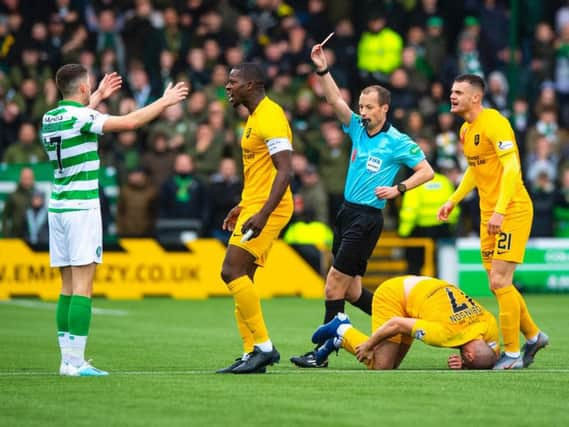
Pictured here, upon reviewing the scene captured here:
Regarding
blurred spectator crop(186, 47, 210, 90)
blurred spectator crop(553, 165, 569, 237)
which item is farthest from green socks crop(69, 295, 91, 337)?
blurred spectator crop(553, 165, 569, 237)

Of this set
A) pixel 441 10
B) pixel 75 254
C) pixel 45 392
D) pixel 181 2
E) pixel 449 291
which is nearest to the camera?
pixel 45 392

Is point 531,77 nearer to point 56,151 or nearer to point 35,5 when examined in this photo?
point 35,5

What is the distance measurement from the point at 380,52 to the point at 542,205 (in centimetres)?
411

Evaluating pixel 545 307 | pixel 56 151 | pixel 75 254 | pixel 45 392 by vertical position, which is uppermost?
pixel 56 151

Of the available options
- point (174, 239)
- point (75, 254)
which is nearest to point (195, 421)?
point (75, 254)

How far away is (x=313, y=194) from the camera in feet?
77.0

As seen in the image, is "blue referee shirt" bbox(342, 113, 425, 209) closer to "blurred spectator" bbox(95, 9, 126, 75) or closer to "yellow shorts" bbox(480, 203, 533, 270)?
"yellow shorts" bbox(480, 203, 533, 270)

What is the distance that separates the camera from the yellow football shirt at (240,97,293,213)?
37.3 feet

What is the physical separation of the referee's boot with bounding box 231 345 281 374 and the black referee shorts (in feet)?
5.28

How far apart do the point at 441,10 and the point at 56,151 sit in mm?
19019

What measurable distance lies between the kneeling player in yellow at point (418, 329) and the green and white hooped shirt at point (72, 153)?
2.34 meters

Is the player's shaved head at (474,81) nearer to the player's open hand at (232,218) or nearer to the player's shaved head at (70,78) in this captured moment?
the player's open hand at (232,218)

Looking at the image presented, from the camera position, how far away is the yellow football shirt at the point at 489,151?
12305mm

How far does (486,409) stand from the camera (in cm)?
935
